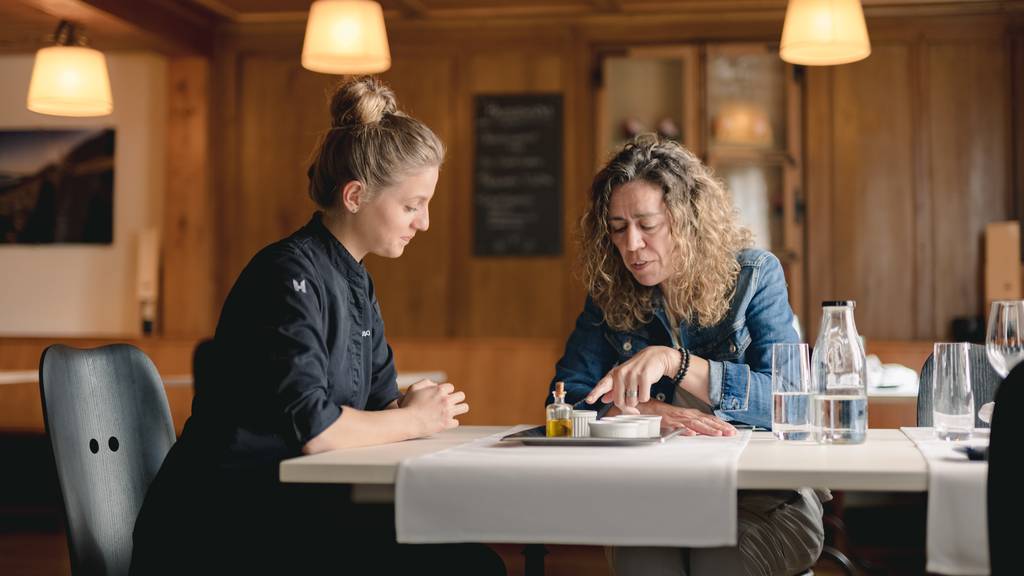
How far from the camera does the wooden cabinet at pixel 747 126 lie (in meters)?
5.68

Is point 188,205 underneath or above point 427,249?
above

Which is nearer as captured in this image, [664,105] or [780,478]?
[780,478]

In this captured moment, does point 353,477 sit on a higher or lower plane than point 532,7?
lower

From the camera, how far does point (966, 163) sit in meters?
5.62

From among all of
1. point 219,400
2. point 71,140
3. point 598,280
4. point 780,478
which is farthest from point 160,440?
point 71,140

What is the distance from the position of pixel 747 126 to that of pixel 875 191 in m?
0.73

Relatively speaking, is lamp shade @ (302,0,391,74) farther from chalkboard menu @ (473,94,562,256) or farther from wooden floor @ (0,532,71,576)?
wooden floor @ (0,532,71,576)

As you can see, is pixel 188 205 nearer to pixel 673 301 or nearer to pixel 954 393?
pixel 673 301

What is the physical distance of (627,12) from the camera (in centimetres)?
575

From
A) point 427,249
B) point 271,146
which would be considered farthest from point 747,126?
point 271,146

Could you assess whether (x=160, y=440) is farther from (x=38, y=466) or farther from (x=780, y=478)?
(x=38, y=466)

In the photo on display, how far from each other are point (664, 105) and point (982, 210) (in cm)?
167

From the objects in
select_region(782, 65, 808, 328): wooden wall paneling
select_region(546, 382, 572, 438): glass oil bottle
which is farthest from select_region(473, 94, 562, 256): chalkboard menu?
select_region(546, 382, 572, 438): glass oil bottle

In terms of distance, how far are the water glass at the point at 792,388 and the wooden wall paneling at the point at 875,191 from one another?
3840 mm
